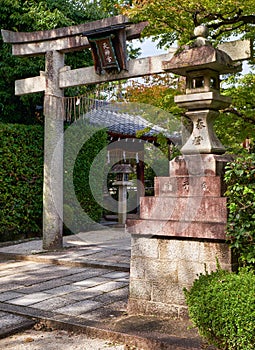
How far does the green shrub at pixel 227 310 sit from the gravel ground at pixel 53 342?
3.03 feet

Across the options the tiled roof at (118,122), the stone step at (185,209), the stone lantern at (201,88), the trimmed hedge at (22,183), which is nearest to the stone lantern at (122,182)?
the tiled roof at (118,122)

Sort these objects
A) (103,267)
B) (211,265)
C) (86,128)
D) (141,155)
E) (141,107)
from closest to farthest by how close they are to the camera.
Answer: (211,265) < (103,267) < (141,107) < (86,128) < (141,155)

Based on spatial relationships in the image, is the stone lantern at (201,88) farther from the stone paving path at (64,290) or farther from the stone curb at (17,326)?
the stone curb at (17,326)

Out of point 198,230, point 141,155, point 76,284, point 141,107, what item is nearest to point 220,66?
point 198,230

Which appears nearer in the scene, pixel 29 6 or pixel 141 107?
pixel 141 107

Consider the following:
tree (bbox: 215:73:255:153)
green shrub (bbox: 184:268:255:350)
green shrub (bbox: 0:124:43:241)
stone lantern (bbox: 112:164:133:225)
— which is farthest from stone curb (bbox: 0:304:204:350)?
stone lantern (bbox: 112:164:133:225)

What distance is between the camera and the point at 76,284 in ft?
21.1

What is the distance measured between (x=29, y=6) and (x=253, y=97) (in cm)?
717

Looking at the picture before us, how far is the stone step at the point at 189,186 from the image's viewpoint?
4379 millimetres

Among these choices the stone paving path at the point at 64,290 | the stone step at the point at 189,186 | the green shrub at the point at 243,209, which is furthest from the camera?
the stone paving path at the point at 64,290

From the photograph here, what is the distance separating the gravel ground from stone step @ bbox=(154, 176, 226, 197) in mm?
1611

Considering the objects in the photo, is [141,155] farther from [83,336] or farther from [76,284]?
[83,336]

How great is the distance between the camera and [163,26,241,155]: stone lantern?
4676mm

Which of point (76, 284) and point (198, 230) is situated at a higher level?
point (198, 230)
